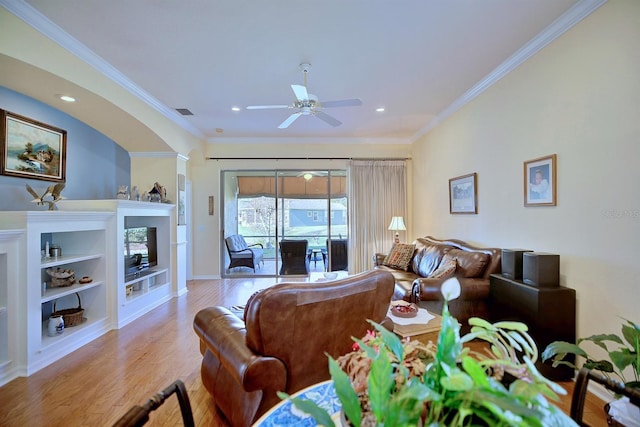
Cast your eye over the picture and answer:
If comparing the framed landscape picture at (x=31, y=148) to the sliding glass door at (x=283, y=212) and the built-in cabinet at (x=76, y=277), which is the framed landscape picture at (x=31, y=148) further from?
the sliding glass door at (x=283, y=212)

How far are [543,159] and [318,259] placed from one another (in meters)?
4.78

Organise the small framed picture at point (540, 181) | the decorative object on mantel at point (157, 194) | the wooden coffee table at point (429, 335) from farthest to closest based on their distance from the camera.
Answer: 1. the decorative object on mantel at point (157, 194)
2. the small framed picture at point (540, 181)
3. the wooden coffee table at point (429, 335)

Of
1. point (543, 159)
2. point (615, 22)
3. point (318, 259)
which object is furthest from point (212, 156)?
point (615, 22)

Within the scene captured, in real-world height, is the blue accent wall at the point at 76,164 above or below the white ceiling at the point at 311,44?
below

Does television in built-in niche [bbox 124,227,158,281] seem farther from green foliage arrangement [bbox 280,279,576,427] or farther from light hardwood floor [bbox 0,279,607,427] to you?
green foliage arrangement [bbox 280,279,576,427]

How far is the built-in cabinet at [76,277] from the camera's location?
8.13 feet

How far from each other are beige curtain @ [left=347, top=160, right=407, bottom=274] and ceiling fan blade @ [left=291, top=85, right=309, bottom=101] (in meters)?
3.16

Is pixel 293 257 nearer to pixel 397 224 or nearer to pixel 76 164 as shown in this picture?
pixel 397 224

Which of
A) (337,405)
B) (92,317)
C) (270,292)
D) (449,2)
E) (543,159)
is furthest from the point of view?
(92,317)

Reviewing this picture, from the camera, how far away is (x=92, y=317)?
3393 millimetres

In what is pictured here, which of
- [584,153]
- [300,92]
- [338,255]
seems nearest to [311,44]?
[300,92]

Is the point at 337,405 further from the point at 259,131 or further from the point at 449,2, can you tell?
the point at 259,131

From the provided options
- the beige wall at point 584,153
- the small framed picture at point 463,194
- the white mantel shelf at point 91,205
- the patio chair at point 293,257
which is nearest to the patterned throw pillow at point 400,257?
the small framed picture at point 463,194

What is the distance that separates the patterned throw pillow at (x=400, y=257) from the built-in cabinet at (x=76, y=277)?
11.5 feet
